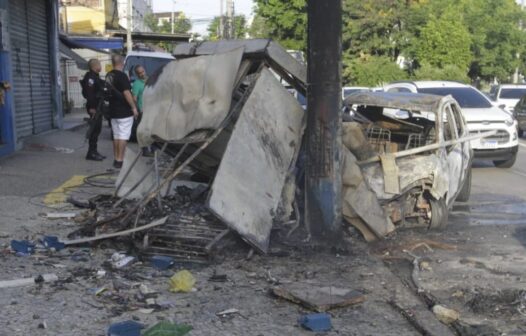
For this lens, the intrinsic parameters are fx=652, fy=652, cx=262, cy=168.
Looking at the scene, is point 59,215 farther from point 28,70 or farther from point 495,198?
point 28,70

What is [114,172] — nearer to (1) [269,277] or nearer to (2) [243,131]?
(2) [243,131]

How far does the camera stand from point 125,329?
431cm

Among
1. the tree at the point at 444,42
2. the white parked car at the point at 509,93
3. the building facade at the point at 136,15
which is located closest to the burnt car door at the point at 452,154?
the white parked car at the point at 509,93

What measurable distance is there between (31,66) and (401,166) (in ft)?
37.2

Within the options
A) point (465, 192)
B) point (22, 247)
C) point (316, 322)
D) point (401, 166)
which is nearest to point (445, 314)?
point (316, 322)

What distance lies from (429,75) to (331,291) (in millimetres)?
34852

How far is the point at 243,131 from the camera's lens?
657 cm

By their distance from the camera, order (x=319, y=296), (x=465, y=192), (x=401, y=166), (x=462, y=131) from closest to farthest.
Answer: (x=319, y=296)
(x=401, y=166)
(x=462, y=131)
(x=465, y=192)

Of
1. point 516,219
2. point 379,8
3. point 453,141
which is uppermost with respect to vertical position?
point 379,8

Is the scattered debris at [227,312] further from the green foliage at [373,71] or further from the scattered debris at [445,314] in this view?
the green foliage at [373,71]

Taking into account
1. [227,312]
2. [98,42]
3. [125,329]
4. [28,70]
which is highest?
[98,42]

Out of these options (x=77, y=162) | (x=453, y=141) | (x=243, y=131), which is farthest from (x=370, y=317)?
(x=77, y=162)

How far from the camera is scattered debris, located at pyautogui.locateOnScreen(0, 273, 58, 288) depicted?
5297 millimetres

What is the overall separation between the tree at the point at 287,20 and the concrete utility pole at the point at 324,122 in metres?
38.0
